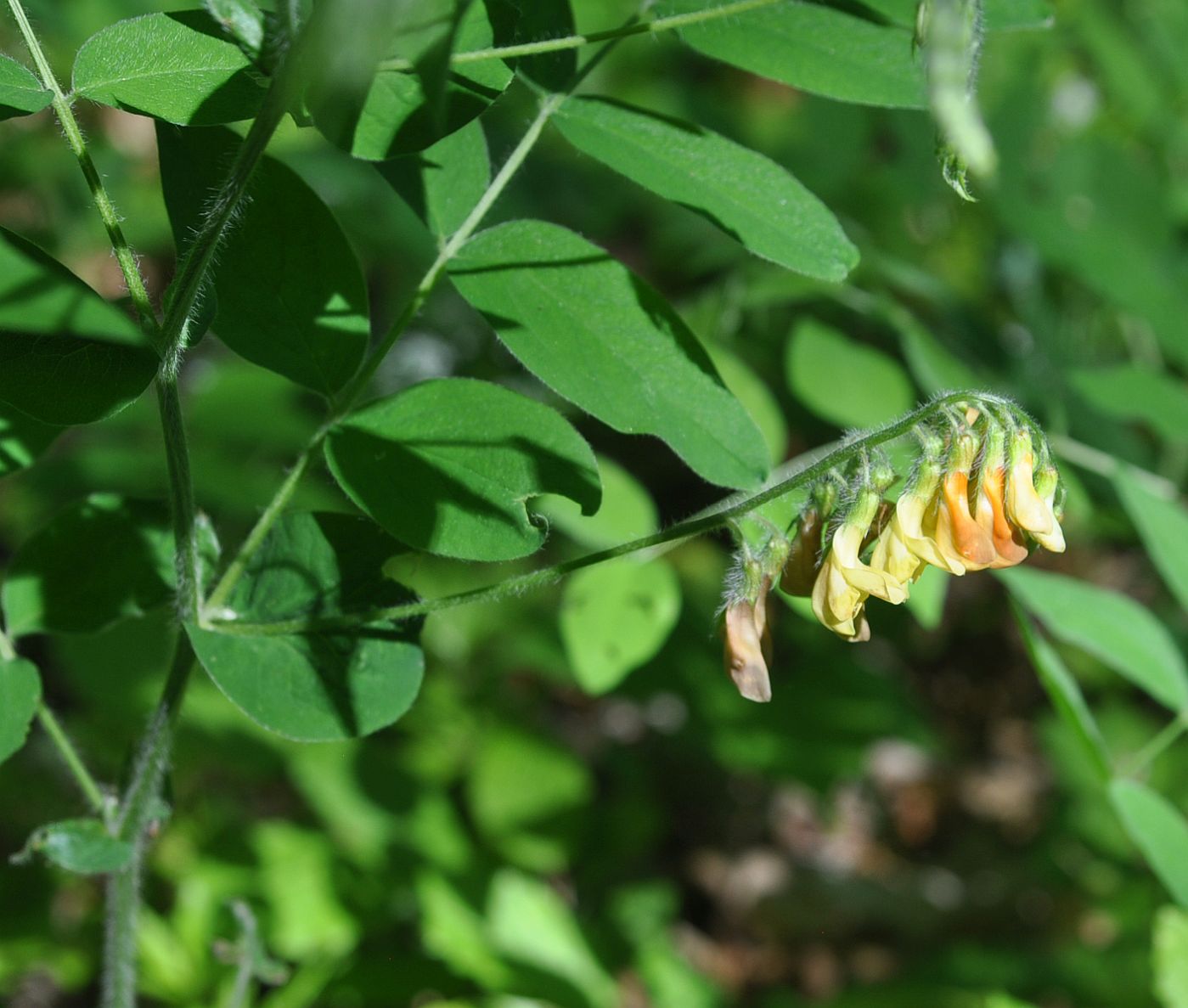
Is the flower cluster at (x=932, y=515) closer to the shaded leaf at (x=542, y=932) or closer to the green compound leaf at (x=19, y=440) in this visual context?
the green compound leaf at (x=19, y=440)

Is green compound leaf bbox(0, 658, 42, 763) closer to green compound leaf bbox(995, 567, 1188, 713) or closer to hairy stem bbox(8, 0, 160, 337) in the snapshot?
hairy stem bbox(8, 0, 160, 337)

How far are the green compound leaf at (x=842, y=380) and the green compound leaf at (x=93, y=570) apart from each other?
1084 millimetres

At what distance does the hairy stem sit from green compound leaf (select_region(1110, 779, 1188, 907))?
4.61ft

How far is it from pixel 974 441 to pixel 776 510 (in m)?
0.45

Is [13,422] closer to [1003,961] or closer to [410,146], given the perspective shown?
[410,146]

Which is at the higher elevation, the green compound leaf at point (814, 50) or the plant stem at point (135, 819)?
the green compound leaf at point (814, 50)

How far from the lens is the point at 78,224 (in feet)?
10.8

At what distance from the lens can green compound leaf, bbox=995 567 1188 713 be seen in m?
1.77

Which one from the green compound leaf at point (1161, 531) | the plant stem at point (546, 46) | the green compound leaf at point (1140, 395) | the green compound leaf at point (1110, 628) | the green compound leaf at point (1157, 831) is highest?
the plant stem at point (546, 46)

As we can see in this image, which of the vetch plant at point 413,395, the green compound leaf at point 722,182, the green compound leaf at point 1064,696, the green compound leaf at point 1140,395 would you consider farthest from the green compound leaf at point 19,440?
the green compound leaf at point 1140,395

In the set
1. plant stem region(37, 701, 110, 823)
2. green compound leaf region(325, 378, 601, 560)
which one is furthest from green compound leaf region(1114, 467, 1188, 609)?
plant stem region(37, 701, 110, 823)

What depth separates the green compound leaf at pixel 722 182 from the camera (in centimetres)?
123

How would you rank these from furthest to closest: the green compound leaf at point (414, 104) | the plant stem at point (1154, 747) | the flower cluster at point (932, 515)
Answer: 1. the plant stem at point (1154, 747)
2. the flower cluster at point (932, 515)
3. the green compound leaf at point (414, 104)

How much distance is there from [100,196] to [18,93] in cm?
13
